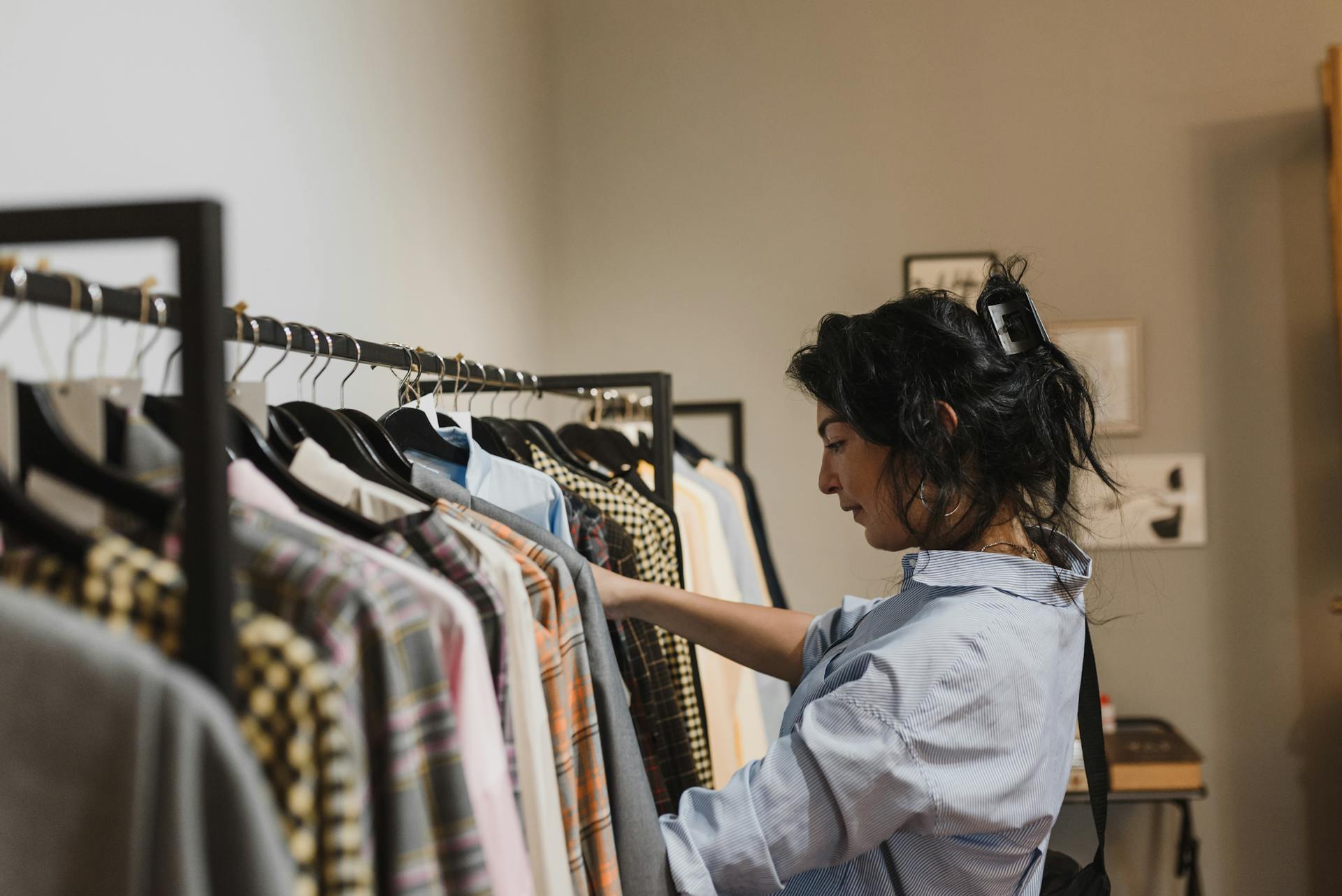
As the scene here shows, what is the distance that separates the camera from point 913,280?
2828mm

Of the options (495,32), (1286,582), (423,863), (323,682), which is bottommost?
(1286,582)

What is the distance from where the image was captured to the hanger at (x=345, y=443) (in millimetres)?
899

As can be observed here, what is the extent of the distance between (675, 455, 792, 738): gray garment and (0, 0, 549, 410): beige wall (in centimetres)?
55

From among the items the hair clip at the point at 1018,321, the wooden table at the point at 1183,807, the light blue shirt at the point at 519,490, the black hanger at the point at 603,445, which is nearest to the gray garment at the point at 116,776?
the light blue shirt at the point at 519,490

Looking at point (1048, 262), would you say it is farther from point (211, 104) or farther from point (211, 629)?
point (211, 629)

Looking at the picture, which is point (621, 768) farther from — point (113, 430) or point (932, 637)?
point (113, 430)

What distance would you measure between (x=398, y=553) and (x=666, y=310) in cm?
225

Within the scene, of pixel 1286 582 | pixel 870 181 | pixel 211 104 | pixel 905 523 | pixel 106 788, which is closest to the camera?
pixel 106 788

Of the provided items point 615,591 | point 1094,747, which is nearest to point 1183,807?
point 1094,747

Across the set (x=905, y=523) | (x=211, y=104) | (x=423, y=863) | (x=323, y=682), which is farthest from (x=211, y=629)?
(x=211, y=104)

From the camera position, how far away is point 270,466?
0.79m

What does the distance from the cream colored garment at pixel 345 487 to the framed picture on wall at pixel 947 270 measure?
2170 mm

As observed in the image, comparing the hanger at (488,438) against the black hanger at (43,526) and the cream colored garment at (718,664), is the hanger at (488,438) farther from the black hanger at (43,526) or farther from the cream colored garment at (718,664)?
the black hanger at (43,526)

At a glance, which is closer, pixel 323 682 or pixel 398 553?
pixel 323 682
